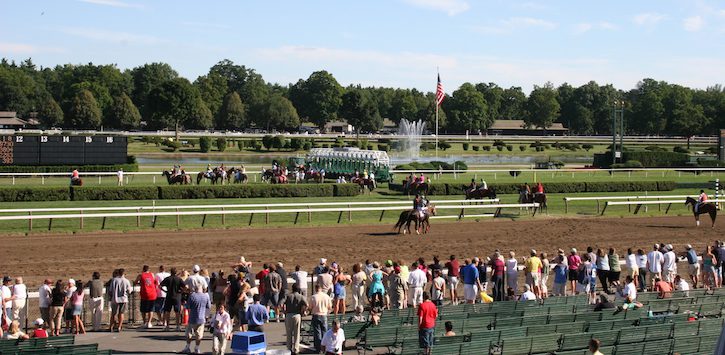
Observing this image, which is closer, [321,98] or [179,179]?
[179,179]

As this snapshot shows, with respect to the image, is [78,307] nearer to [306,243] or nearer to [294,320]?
[294,320]

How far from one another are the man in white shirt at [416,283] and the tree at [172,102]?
247 ft

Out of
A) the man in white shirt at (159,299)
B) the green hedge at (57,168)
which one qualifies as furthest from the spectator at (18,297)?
the green hedge at (57,168)

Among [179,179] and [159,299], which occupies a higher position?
[179,179]

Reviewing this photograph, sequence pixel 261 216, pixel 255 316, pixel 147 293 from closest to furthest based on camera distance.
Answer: pixel 255 316 → pixel 147 293 → pixel 261 216

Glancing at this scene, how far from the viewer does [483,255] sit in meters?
20.8

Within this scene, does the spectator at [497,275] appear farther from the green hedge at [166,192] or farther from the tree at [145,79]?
the tree at [145,79]

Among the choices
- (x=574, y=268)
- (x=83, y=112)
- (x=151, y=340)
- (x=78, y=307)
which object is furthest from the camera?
(x=83, y=112)

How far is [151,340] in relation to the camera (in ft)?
40.9

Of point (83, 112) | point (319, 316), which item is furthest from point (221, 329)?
point (83, 112)

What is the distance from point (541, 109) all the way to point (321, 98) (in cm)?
3149

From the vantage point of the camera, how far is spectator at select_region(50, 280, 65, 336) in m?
12.6

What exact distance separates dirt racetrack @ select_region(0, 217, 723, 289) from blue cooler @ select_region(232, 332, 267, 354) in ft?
23.0

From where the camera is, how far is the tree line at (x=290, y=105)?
9296cm
